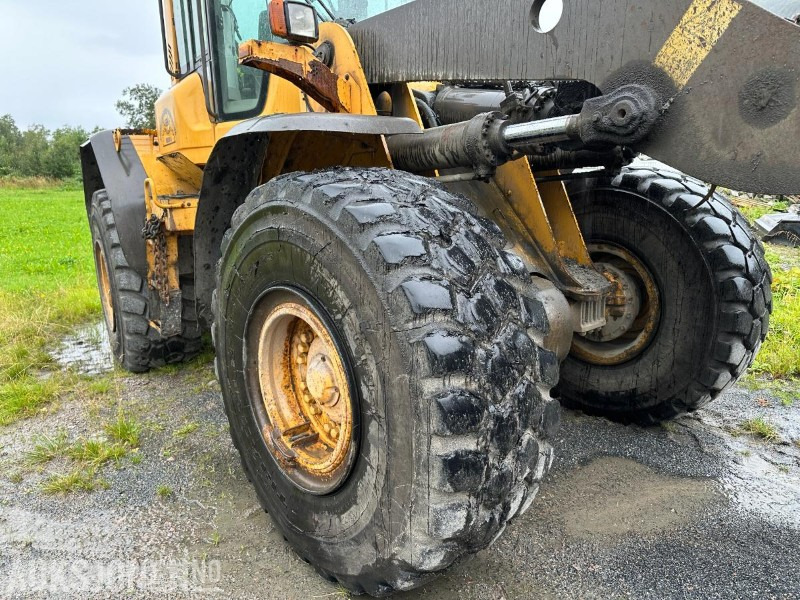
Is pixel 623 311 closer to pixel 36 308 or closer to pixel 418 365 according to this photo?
pixel 418 365

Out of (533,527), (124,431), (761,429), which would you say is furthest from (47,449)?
(761,429)

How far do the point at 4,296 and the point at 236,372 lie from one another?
5520 millimetres

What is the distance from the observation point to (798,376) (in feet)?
14.0

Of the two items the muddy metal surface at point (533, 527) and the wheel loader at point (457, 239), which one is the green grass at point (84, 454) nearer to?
the muddy metal surface at point (533, 527)

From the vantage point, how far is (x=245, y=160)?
112 inches

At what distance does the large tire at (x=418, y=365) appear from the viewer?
1.68 metres

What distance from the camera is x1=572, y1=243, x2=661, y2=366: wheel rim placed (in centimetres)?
332

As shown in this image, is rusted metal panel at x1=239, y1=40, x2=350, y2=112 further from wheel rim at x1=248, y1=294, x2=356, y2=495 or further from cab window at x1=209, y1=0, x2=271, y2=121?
wheel rim at x1=248, y1=294, x2=356, y2=495

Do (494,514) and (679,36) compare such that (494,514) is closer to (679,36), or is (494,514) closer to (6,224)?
(679,36)

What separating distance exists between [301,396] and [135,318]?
2324mm

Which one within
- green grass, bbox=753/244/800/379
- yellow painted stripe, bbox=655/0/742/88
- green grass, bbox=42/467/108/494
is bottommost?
green grass, bbox=42/467/108/494

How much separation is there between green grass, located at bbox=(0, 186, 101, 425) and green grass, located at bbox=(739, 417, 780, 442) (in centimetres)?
419

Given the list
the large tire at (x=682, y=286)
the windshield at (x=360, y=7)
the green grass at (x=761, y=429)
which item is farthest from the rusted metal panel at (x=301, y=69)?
the green grass at (x=761, y=429)

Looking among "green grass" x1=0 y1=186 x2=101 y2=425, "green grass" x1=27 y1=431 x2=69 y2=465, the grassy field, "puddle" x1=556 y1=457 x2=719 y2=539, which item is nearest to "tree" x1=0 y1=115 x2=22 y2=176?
"green grass" x1=0 y1=186 x2=101 y2=425
